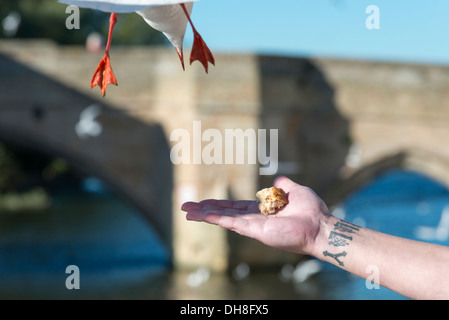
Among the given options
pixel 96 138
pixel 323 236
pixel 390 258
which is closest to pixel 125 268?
pixel 96 138

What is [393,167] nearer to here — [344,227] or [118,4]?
[344,227]

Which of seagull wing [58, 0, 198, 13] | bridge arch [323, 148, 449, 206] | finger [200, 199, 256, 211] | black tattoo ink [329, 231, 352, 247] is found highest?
seagull wing [58, 0, 198, 13]

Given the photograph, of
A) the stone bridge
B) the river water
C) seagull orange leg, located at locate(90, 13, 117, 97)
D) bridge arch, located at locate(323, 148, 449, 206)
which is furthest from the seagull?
bridge arch, located at locate(323, 148, 449, 206)

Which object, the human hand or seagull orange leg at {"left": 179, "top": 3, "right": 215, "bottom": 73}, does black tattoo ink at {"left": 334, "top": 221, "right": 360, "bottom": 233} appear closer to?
the human hand

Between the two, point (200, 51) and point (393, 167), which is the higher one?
point (200, 51)

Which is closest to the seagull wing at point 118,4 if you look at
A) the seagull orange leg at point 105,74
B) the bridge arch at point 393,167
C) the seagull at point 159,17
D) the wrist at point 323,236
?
the seagull at point 159,17

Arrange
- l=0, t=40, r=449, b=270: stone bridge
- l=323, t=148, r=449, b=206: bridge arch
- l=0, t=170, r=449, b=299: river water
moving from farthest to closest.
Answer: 1. l=323, t=148, r=449, b=206: bridge arch
2. l=0, t=40, r=449, b=270: stone bridge
3. l=0, t=170, r=449, b=299: river water

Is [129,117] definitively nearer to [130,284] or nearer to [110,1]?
[130,284]
